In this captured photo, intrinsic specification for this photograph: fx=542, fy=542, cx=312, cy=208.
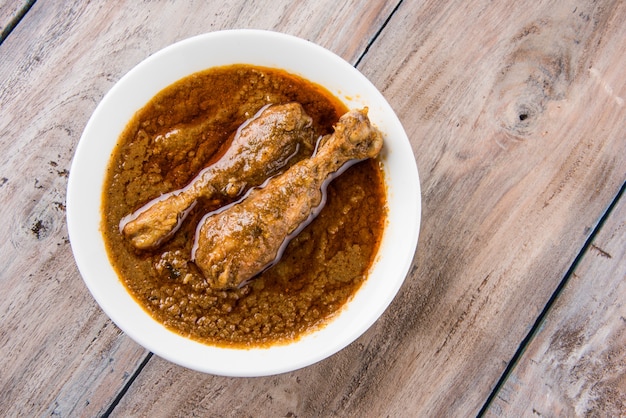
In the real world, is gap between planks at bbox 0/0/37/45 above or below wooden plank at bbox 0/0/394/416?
above

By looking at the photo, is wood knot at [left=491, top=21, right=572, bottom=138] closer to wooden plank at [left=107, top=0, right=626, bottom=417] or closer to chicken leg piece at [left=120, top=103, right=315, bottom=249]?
wooden plank at [left=107, top=0, right=626, bottom=417]

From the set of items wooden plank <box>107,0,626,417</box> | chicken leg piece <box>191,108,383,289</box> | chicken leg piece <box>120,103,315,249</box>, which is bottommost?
wooden plank <box>107,0,626,417</box>

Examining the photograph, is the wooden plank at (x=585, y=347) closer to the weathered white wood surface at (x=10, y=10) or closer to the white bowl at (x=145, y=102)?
the white bowl at (x=145, y=102)

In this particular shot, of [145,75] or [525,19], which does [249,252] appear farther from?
[525,19]

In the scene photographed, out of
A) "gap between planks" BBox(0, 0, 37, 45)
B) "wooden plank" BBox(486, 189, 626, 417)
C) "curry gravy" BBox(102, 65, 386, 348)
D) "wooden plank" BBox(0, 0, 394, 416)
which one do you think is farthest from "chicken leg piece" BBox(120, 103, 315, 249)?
"wooden plank" BBox(486, 189, 626, 417)

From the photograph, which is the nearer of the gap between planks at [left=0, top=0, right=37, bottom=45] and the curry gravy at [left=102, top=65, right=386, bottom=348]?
the curry gravy at [left=102, top=65, right=386, bottom=348]

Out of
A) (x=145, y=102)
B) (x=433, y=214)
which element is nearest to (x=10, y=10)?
(x=145, y=102)
